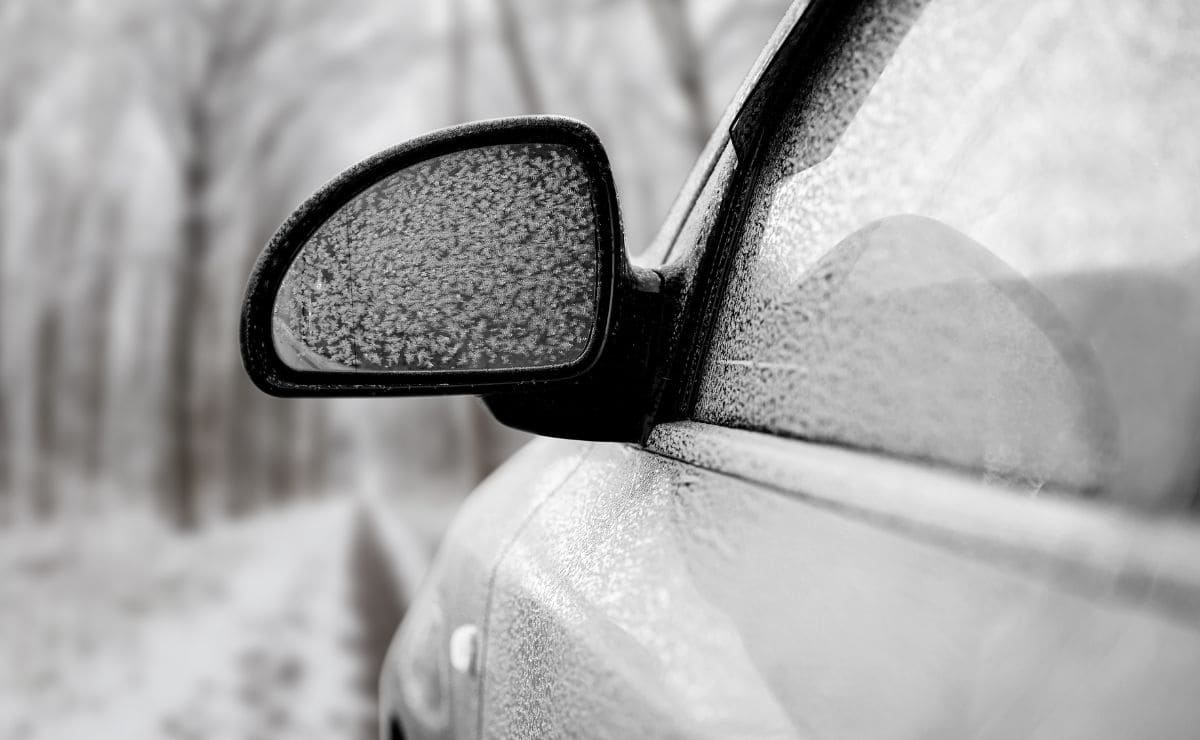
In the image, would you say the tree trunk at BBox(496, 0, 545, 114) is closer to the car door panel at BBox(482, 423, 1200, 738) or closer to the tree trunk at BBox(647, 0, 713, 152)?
the tree trunk at BBox(647, 0, 713, 152)

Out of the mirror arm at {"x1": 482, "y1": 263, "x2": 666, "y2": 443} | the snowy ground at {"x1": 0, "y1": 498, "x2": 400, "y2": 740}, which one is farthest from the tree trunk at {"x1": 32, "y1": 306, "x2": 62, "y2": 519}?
the mirror arm at {"x1": 482, "y1": 263, "x2": 666, "y2": 443}

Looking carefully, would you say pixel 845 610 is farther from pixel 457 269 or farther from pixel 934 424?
pixel 457 269

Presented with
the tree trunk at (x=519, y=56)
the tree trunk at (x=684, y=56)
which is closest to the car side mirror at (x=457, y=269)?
the tree trunk at (x=684, y=56)

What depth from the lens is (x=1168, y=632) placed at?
59 centimetres

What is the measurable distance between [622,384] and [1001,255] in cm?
60

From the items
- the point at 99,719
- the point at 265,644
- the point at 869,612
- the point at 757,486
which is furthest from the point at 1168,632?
the point at 265,644

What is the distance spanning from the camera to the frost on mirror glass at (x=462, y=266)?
1.28 meters

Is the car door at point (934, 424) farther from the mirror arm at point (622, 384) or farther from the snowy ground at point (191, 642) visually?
the snowy ground at point (191, 642)

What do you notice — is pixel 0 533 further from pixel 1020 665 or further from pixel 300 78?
pixel 1020 665

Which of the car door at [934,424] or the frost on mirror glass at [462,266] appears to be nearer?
the car door at [934,424]

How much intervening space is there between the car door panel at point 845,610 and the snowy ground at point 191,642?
14.1ft

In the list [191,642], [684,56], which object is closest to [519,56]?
[684,56]

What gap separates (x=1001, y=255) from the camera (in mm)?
838

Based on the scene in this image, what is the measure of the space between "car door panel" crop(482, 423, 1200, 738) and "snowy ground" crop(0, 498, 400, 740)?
4.29m
